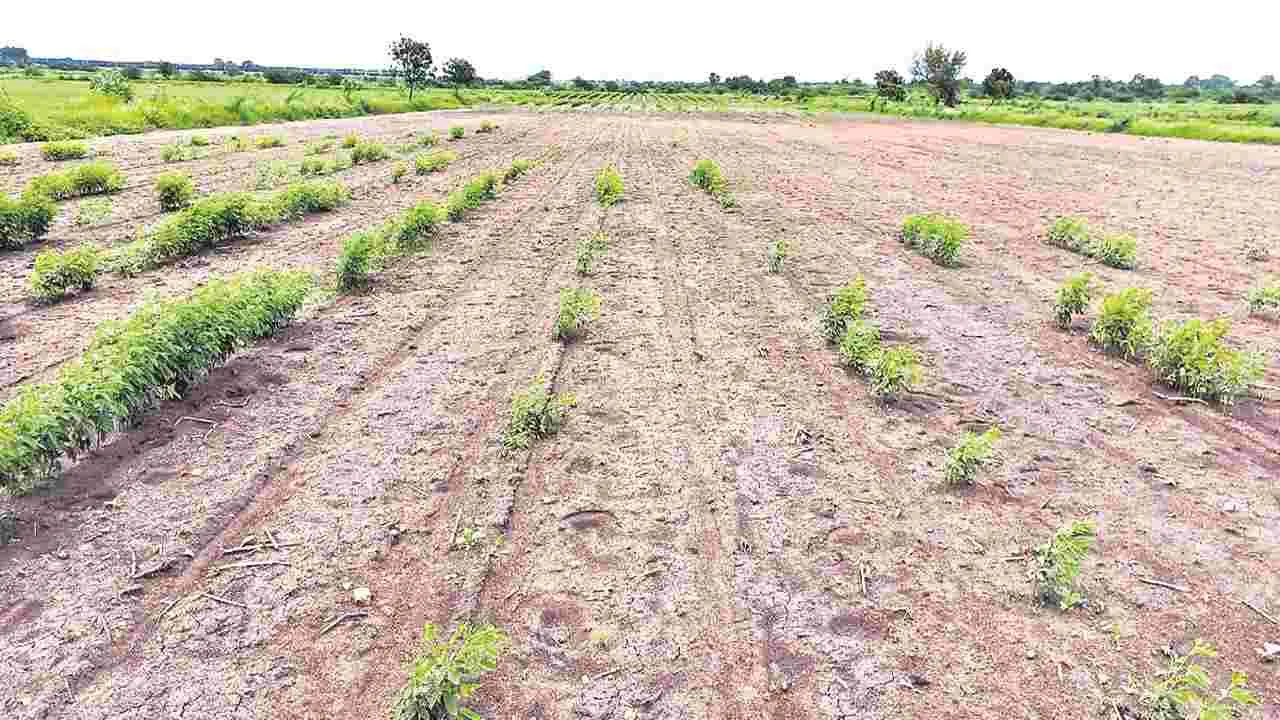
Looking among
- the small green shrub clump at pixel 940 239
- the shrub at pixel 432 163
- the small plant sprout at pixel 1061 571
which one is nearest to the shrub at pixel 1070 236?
the small green shrub clump at pixel 940 239

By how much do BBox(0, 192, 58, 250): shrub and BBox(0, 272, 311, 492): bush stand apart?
6379 millimetres

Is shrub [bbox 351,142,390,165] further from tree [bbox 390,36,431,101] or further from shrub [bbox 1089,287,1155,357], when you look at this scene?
tree [bbox 390,36,431,101]

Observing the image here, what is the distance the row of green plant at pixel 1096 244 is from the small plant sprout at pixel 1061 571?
9.29 metres

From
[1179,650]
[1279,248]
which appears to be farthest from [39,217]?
[1279,248]

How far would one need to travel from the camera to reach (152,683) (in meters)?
3.57

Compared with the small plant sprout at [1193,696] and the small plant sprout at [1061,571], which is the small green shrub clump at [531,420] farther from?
the small plant sprout at [1193,696]

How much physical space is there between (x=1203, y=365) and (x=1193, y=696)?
4578 mm

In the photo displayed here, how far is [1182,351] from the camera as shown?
23.0 ft

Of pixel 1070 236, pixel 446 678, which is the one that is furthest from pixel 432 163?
pixel 446 678

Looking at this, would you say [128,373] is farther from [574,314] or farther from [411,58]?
[411,58]

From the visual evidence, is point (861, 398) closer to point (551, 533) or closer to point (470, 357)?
point (551, 533)

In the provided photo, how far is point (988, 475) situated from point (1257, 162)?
103 ft

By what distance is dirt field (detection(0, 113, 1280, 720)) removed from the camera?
3693mm

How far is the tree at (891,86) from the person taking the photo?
288 ft
